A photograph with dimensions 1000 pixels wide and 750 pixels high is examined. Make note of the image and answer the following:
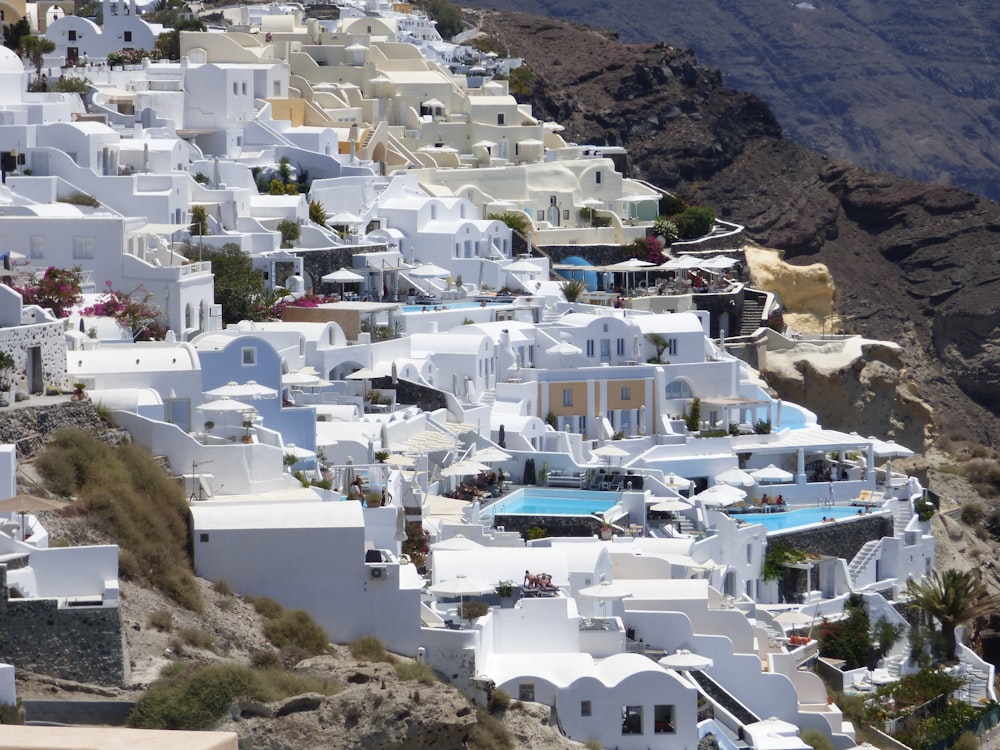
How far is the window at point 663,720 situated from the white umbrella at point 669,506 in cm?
1204

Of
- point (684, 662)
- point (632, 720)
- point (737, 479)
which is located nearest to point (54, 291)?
point (684, 662)

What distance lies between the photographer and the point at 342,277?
55.9m

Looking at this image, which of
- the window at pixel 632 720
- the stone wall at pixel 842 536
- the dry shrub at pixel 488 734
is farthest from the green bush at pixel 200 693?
the stone wall at pixel 842 536

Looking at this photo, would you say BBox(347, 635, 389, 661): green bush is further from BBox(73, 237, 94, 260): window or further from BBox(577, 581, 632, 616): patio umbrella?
BBox(73, 237, 94, 260): window

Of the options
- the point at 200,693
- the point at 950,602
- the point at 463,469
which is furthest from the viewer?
the point at 950,602

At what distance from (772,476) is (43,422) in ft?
66.0

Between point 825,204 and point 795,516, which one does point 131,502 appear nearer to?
point 795,516

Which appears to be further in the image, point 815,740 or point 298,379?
point 298,379

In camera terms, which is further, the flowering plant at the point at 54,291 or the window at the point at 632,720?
the flowering plant at the point at 54,291

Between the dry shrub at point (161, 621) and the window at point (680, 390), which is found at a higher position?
the window at point (680, 390)

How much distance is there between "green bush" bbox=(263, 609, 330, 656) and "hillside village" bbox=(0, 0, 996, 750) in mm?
795

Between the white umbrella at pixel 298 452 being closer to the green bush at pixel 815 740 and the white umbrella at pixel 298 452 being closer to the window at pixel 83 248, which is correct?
the window at pixel 83 248

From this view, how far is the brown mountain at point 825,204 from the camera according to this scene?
8625 centimetres

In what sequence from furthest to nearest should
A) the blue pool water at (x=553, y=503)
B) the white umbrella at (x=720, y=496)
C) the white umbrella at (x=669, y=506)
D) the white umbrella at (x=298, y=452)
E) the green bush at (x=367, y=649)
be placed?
1. the white umbrella at (x=720, y=496)
2. the white umbrella at (x=669, y=506)
3. the blue pool water at (x=553, y=503)
4. the white umbrella at (x=298, y=452)
5. the green bush at (x=367, y=649)
